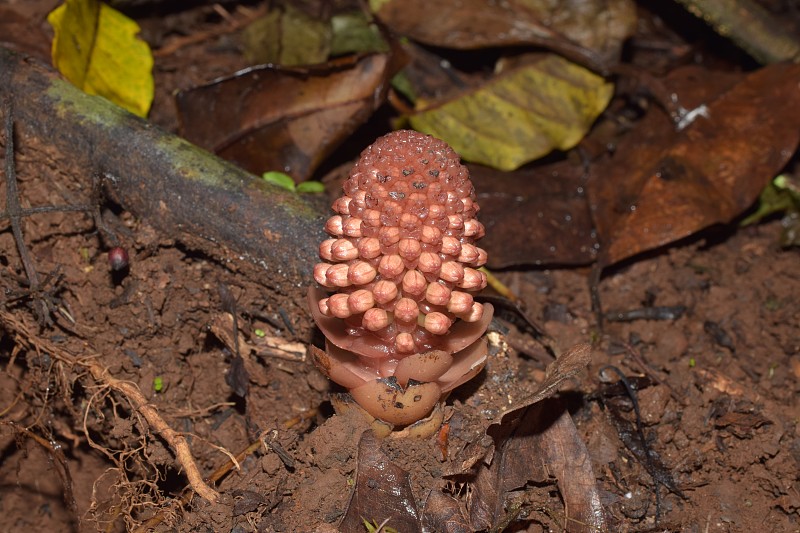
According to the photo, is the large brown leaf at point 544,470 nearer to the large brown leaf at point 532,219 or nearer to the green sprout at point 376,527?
the green sprout at point 376,527

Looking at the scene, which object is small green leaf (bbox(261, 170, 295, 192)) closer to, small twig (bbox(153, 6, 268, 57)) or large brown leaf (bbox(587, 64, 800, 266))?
small twig (bbox(153, 6, 268, 57))

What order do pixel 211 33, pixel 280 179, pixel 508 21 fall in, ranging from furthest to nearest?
pixel 211 33, pixel 508 21, pixel 280 179

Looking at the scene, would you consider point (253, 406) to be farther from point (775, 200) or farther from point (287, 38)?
point (775, 200)

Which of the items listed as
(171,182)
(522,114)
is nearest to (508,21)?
(522,114)

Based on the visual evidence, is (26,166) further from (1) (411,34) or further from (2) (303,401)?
(1) (411,34)

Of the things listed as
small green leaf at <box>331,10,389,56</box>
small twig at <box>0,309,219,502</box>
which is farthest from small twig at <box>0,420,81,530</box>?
small green leaf at <box>331,10,389,56</box>
